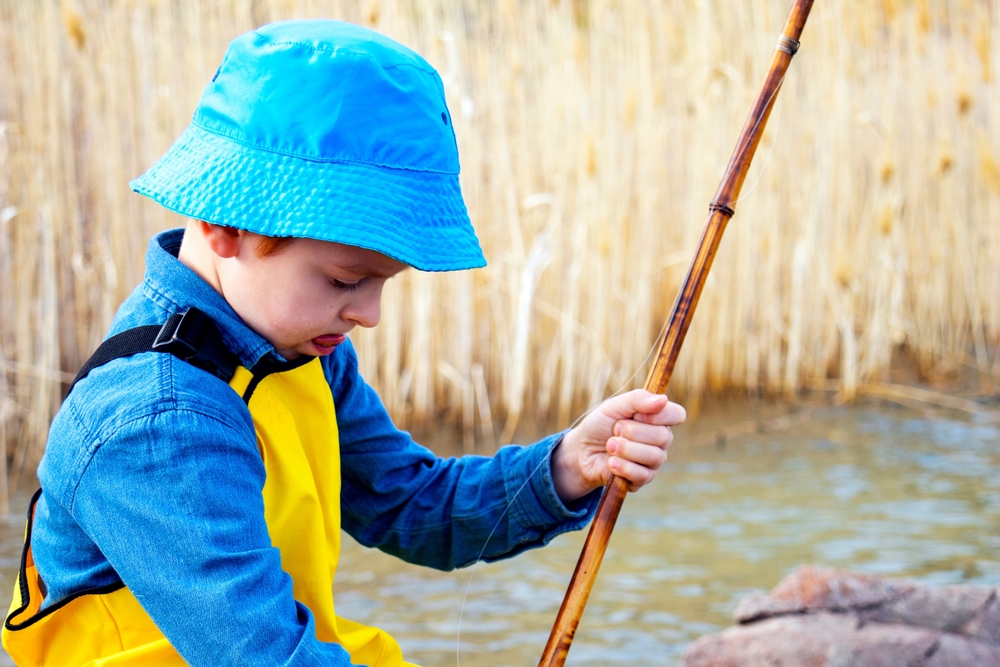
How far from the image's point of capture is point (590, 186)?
3691mm

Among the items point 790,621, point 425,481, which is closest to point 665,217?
point 790,621

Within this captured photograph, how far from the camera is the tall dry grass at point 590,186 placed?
337 centimetres

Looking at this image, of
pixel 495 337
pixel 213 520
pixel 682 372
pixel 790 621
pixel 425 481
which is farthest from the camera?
pixel 682 372

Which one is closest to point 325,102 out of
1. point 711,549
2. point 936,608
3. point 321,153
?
point 321,153

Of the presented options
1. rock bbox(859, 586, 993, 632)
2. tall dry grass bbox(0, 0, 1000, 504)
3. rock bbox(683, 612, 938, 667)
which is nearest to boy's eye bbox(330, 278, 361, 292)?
rock bbox(683, 612, 938, 667)

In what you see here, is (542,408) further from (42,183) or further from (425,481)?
(425,481)

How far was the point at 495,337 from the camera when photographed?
12.4 feet

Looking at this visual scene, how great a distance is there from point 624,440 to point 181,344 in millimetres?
Result: 547

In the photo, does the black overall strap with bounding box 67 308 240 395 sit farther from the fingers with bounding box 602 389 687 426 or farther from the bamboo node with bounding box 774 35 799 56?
the bamboo node with bounding box 774 35 799 56

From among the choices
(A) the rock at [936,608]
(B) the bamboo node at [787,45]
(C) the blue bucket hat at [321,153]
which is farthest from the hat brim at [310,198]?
(A) the rock at [936,608]

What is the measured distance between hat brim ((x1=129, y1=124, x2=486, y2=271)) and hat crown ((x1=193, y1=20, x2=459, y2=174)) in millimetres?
15

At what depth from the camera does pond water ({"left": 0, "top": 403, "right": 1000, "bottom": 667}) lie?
2.49 metres

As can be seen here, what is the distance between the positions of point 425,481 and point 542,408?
91.2 inches

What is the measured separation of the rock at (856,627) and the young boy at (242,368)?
2.88 feet
